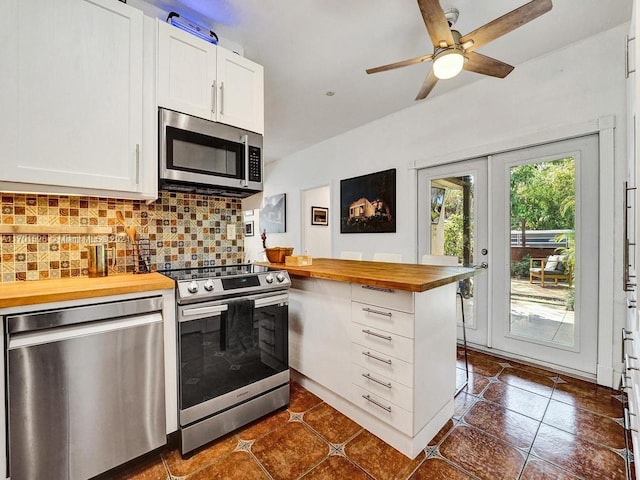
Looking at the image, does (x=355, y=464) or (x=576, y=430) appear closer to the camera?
(x=355, y=464)

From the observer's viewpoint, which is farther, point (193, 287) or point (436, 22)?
point (436, 22)

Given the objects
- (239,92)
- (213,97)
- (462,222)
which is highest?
(239,92)

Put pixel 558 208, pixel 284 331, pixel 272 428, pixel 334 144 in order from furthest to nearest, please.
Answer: pixel 334 144
pixel 558 208
pixel 284 331
pixel 272 428

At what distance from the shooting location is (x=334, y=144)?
180 inches

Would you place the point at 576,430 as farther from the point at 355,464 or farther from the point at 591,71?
the point at 591,71

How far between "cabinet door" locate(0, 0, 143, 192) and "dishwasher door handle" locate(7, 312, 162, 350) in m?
0.75

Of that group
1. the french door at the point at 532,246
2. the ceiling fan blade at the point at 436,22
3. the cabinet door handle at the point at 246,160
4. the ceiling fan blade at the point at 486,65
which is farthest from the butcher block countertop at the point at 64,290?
the french door at the point at 532,246

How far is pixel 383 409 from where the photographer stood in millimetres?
1569

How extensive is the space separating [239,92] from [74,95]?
0.96 metres

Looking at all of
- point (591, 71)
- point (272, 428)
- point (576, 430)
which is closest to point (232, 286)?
point (272, 428)

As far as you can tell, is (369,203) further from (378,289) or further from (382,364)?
(382,364)

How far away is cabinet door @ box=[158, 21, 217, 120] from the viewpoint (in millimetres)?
1737

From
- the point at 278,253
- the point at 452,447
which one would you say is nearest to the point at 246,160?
the point at 278,253

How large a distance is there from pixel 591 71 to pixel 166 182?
332 cm
